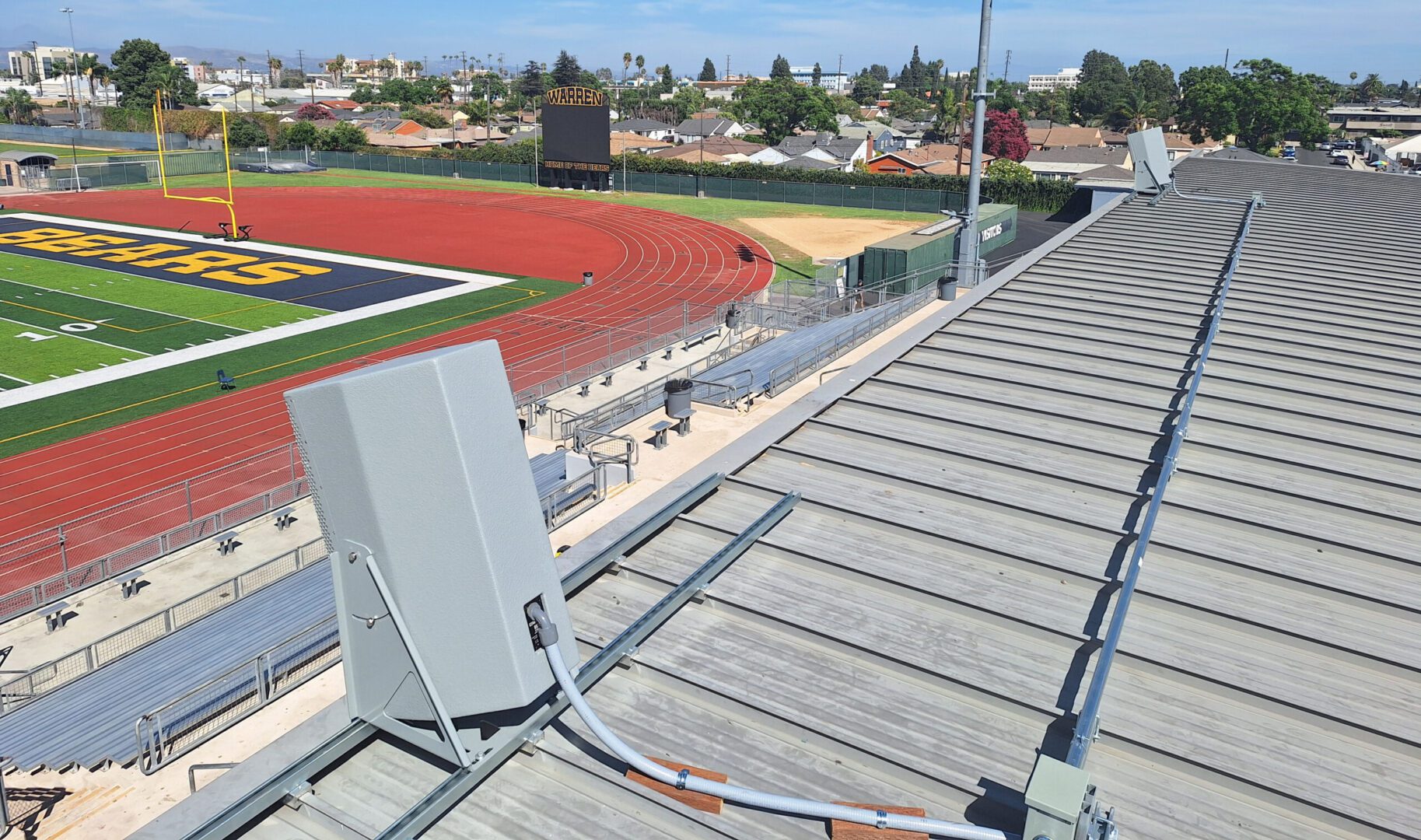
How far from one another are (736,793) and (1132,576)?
161 inches

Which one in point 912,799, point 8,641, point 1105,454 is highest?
point 1105,454

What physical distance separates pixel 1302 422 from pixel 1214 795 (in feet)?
22.1

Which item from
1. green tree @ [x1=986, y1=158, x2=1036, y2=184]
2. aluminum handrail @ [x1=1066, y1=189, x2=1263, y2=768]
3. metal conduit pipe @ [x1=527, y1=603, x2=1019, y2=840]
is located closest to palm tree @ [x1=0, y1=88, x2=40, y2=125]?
green tree @ [x1=986, y1=158, x2=1036, y2=184]

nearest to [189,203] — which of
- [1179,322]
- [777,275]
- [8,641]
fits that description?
[777,275]

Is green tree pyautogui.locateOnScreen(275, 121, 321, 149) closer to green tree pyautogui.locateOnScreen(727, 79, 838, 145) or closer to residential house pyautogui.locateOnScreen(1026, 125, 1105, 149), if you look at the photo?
green tree pyautogui.locateOnScreen(727, 79, 838, 145)

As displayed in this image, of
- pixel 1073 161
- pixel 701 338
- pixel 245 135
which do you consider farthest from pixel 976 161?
pixel 245 135

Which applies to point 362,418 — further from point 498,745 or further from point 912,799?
point 912,799

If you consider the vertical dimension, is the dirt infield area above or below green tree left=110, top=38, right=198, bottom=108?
below

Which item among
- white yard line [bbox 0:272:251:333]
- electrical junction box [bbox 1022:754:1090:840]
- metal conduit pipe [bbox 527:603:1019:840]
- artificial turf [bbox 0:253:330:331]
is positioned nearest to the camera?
electrical junction box [bbox 1022:754:1090:840]

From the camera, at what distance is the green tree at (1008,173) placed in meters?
69.7

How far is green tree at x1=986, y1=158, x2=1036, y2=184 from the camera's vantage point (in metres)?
69.7

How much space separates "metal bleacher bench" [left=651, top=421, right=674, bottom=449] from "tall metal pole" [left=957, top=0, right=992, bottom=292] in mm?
12253

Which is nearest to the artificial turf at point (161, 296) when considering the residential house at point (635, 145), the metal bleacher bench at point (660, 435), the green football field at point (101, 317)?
the green football field at point (101, 317)

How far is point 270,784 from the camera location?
19.6 ft
